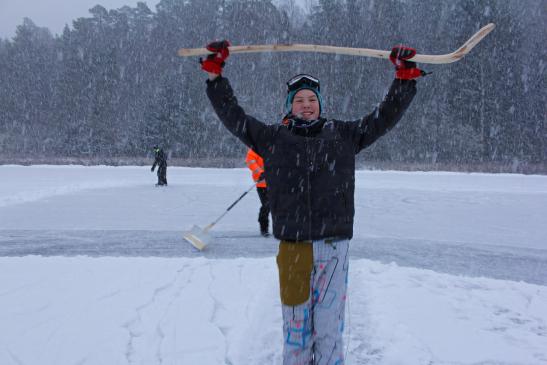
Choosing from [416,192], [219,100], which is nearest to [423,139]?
[416,192]

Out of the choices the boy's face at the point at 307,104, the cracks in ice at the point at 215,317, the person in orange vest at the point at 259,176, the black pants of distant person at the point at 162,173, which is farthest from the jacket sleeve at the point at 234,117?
the black pants of distant person at the point at 162,173

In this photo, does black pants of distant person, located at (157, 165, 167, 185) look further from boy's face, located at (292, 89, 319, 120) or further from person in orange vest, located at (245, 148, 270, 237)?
boy's face, located at (292, 89, 319, 120)

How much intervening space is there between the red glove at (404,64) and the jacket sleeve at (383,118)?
35mm

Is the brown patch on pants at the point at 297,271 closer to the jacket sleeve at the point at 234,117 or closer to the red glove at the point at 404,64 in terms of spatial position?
the jacket sleeve at the point at 234,117

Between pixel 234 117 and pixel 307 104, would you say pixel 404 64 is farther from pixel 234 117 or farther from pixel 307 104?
pixel 234 117

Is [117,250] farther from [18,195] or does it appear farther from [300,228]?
[18,195]

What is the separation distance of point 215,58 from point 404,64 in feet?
3.70

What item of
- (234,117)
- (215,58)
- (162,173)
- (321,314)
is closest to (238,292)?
(321,314)

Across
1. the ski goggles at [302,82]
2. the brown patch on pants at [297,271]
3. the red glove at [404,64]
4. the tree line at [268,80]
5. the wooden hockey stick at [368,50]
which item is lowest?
the brown patch on pants at [297,271]

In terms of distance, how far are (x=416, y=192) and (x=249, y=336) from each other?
12.4 meters

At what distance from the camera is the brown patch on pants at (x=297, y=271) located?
241 centimetres

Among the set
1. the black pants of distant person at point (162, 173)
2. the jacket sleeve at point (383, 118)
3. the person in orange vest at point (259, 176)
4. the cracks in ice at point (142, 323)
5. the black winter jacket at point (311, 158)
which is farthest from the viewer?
the black pants of distant person at point (162, 173)

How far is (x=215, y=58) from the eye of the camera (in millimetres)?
2527

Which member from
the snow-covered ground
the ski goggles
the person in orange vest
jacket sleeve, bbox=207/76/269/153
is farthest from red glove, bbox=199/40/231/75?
the person in orange vest
